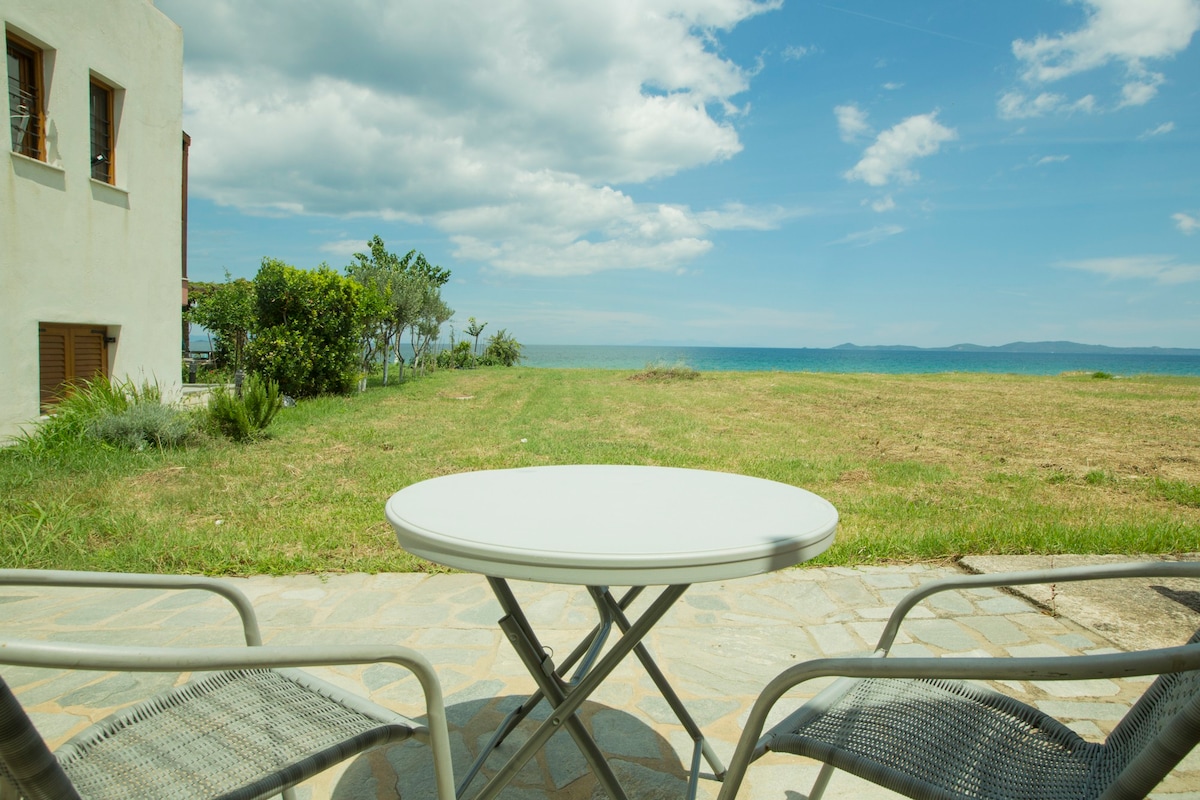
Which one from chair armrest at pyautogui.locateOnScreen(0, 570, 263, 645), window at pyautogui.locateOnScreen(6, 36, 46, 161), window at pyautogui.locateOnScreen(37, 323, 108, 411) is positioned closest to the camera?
chair armrest at pyautogui.locateOnScreen(0, 570, 263, 645)

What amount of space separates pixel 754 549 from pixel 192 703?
121 centimetres

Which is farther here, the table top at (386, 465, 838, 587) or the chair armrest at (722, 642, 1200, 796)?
the table top at (386, 465, 838, 587)

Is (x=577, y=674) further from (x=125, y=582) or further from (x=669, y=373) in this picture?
(x=669, y=373)

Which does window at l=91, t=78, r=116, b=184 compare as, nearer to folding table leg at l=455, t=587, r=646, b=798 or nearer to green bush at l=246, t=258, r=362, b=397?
green bush at l=246, t=258, r=362, b=397

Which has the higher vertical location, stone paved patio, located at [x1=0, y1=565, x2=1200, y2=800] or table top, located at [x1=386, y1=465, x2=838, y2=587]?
table top, located at [x1=386, y1=465, x2=838, y2=587]

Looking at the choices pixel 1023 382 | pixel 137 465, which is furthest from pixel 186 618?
pixel 1023 382

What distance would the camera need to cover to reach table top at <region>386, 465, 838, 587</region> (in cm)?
121

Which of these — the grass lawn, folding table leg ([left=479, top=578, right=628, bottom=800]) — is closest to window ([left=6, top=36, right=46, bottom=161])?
the grass lawn

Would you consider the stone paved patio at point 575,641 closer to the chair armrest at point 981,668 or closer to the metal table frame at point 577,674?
the metal table frame at point 577,674

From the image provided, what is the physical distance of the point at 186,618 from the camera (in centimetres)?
295

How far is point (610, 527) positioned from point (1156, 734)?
0.92 m

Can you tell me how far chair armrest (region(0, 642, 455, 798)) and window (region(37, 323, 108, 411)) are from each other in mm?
7639

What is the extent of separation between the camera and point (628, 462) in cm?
691

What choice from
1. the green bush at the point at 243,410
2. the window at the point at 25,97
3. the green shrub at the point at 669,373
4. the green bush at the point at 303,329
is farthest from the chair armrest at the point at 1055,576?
the green shrub at the point at 669,373
